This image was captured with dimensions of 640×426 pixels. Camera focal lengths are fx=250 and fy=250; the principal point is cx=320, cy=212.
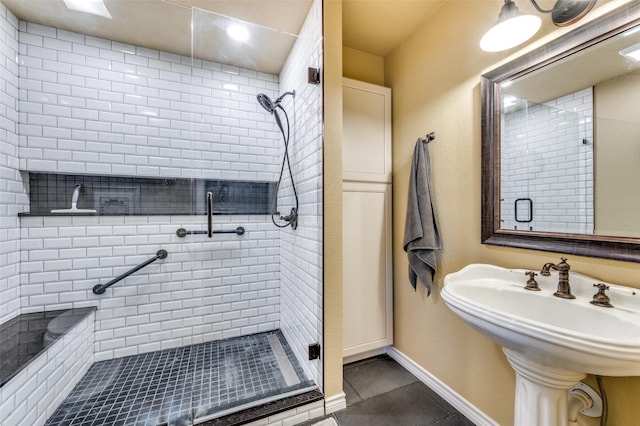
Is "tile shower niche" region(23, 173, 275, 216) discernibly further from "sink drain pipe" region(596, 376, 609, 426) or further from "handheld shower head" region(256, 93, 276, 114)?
"sink drain pipe" region(596, 376, 609, 426)

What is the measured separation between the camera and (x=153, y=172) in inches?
76.4

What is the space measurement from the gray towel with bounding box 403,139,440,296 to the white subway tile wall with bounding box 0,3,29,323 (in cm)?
250

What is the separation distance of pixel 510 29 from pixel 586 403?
1.53m

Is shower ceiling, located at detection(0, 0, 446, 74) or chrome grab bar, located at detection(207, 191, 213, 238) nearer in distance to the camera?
shower ceiling, located at detection(0, 0, 446, 74)

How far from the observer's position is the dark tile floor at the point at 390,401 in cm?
138

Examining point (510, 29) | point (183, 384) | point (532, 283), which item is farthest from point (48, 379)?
point (510, 29)

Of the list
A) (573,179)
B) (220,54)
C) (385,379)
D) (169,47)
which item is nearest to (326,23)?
(220,54)

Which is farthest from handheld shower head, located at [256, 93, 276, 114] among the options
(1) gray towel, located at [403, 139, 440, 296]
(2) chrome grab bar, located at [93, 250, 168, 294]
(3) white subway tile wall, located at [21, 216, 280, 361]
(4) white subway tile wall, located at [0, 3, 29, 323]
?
(4) white subway tile wall, located at [0, 3, 29, 323]

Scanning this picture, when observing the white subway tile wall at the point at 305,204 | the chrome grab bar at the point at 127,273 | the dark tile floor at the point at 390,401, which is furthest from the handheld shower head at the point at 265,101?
the dark tile floor at the point at 390,401

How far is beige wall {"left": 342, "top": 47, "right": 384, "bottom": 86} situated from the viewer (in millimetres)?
1981

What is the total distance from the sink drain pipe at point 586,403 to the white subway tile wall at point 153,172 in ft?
3.65

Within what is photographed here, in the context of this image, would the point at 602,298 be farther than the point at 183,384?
No

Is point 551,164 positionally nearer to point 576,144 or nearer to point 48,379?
point 576,144

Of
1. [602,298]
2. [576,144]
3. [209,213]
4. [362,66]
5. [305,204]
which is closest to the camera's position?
[602,298]
